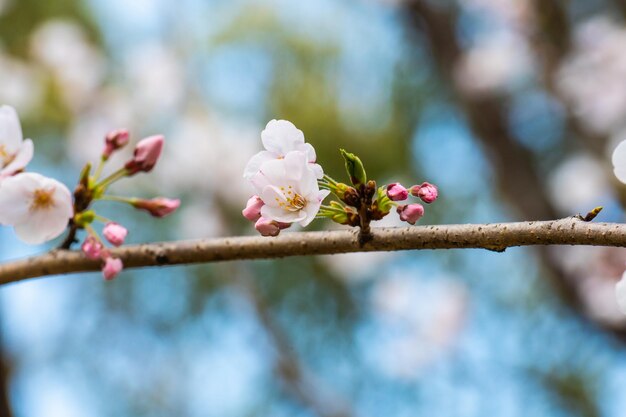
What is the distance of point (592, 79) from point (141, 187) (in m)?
2.28

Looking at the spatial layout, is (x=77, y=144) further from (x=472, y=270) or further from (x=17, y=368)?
(x=472, y=270)

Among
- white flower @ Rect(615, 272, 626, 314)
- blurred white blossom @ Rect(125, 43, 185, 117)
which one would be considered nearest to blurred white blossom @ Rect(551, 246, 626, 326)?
white flower @ Rect(615, 272, 626, 314)

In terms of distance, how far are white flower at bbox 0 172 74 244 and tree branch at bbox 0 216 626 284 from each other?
30 mm

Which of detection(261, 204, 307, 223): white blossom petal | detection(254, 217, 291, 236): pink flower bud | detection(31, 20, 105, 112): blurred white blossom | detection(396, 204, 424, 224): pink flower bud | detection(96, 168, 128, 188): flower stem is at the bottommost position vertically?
detection(31, 20, 105, 112): blurred white blossom

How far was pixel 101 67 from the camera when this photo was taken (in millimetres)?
3691

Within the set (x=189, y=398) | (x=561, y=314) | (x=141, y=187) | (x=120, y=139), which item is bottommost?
(x=189, y=398)

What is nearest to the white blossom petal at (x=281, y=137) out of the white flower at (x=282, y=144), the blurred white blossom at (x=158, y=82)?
the white flower at (x=282, y=144)

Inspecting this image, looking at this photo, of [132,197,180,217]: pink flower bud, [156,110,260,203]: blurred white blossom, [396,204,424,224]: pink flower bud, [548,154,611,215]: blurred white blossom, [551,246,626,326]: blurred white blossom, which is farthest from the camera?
[156,110,260,203]: blurred white blossom

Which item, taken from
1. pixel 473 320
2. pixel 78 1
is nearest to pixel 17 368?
pixel 473 320

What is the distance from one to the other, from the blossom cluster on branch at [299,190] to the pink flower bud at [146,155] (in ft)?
0.64

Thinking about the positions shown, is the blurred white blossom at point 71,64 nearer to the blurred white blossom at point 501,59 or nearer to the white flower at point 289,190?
the blurred white blossom at point 501,59

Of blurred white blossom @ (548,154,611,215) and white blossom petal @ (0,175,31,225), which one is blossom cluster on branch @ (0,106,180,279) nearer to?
white blossom petal @ (0,175,31,225)

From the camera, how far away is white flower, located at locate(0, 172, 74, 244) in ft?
2.37

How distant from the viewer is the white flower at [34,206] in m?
0.72
